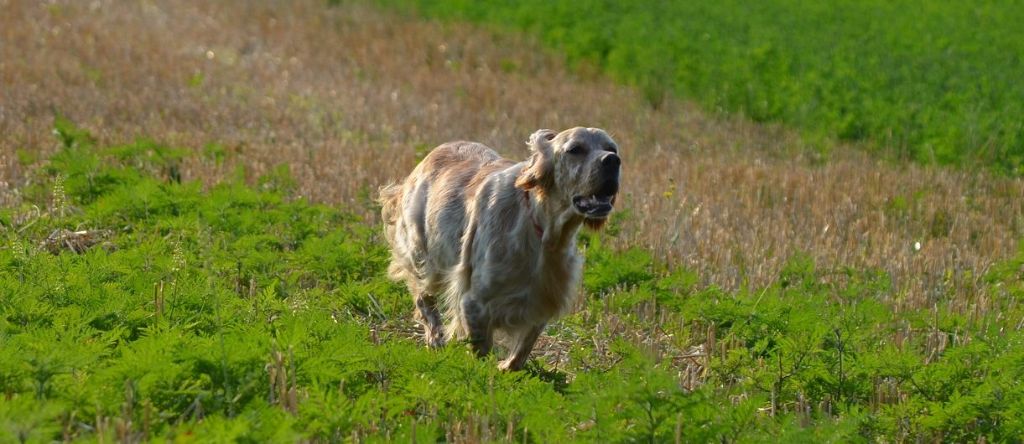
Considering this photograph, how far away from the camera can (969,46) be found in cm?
1496

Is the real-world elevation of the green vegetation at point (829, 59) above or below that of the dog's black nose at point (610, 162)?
below

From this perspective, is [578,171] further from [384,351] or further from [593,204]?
[384,351]

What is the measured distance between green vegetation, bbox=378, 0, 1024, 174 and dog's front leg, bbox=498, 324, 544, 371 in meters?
6.78

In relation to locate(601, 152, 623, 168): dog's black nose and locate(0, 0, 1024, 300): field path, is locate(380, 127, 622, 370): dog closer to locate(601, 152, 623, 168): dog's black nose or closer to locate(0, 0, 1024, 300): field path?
locate(601, 152, 623, 168): dog's black nose

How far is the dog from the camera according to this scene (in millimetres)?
5133

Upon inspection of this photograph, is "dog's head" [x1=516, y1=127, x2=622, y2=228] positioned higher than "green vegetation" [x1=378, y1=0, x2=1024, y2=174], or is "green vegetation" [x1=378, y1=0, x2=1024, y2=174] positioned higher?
"dog's head" [x1=516, y1=127, x2=622, y2=228]

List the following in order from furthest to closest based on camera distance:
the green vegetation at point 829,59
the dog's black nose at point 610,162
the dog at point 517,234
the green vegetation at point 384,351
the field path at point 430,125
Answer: the green vegetation at point 829,59 < the field path at point 430,125 < the dog at point 517,234 < the dog's black nose at point 610,162 < the green vegetation at point 384,351

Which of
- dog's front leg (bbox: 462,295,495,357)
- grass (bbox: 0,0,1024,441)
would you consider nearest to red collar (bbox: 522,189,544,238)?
dog's front leg (bbox: 462,295,495,357)

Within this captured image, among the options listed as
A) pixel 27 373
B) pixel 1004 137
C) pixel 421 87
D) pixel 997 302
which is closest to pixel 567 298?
pixel 27 373

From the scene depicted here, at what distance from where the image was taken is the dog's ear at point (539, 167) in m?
5.23

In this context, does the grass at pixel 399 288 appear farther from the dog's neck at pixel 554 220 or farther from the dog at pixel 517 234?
the dog's neck at pixel 554 220

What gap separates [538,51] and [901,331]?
410 inches

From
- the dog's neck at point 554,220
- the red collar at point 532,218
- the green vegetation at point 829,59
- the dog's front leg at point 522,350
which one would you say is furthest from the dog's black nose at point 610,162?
the green vegetation at point 829,59

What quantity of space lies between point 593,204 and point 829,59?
10.1m
